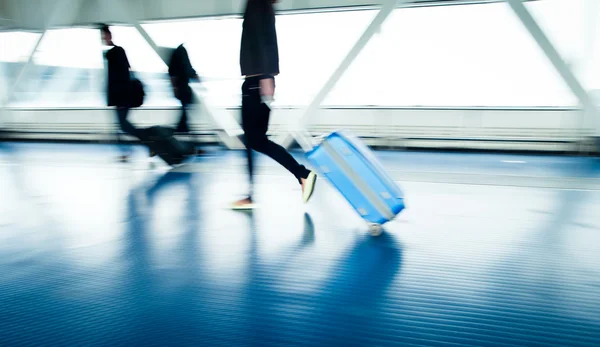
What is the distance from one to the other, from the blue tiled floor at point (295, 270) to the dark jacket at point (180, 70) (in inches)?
83.6

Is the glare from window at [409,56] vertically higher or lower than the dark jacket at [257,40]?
higher

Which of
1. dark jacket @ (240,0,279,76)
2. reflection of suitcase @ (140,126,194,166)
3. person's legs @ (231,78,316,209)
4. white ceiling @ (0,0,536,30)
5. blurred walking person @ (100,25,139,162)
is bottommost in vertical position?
person's legs @ (231,78,316,209)

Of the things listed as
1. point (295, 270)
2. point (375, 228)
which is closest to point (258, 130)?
point (375, 228)

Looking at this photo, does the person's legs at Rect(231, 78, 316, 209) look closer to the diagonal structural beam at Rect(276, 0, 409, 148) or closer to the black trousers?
the black trousers

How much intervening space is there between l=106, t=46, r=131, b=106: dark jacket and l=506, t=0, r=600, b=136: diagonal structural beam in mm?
5311

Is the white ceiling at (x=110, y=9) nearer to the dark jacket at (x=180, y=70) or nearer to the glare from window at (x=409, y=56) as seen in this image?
the glare from window at (x=409, y=56)

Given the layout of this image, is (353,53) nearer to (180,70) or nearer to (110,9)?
(180,70)

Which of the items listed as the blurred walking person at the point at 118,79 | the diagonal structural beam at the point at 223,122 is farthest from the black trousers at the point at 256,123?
the diagonal structural beam at the point at 223,122

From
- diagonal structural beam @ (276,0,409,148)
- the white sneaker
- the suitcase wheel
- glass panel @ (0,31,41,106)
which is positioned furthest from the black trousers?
glass panel @ (0,31,41,106)

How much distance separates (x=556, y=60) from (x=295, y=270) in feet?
18.2

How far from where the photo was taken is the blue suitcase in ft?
8.90

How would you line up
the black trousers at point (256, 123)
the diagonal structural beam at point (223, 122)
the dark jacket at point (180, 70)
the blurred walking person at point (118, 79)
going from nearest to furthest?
the black trousers at point (256, 123), the blurred walking person at point (118, 79), the dark jacket at point (180, 70), the diagonal structural beam at point (223, 122)

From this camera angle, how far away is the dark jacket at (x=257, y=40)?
2.89 metres

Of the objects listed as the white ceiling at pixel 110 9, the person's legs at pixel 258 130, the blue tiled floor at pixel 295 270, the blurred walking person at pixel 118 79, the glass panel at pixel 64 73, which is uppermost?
the white ceiling at pixel 110 9
